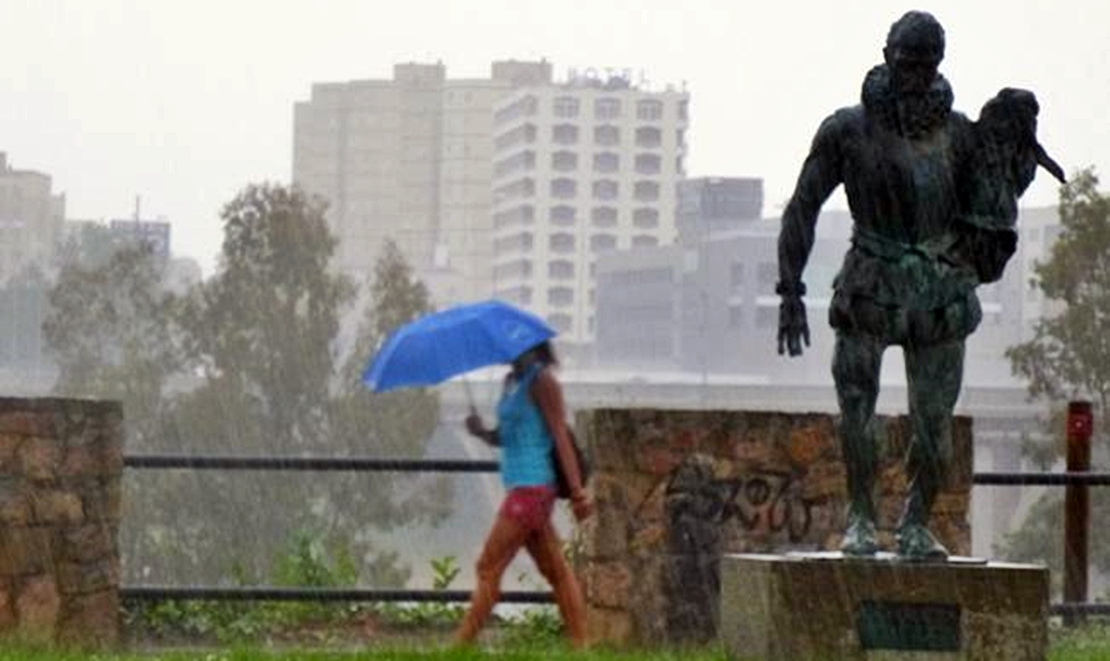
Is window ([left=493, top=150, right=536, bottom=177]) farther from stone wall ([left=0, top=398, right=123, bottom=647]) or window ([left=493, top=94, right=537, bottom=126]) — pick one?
stone wall ([left=0, top=398, right=123, bottom=647])

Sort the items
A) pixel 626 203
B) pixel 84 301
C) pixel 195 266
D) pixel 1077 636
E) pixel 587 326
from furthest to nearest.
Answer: pixel 626 203
pixel 587 326
pixel 195 266
pixel 84 301
pixel 1077 636

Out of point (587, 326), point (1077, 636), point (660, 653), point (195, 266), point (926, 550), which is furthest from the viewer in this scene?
point (587, 326)

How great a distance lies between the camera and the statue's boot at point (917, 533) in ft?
45.8

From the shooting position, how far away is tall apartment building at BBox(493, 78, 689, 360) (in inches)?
2621

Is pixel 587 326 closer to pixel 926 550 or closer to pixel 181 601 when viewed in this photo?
pixel 181 601

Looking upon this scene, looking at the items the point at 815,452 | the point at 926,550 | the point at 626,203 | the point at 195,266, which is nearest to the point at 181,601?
the point at 815,452

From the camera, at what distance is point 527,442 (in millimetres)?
16672

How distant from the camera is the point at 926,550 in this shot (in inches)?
550

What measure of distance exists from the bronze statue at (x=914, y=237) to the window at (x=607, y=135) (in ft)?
178

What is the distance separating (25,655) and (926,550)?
11.7 feet

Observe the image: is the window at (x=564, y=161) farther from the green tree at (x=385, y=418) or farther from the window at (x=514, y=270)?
the green tree at (x=385, y=418)

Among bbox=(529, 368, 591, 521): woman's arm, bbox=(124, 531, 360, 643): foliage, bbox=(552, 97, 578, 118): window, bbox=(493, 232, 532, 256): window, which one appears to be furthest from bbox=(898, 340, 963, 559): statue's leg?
bbox=(493, 232, 532, 256): window

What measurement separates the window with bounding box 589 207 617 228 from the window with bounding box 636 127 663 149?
155 centimetres

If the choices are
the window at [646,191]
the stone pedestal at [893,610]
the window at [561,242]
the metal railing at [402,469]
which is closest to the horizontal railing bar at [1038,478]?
the metal railing at [402,469]
